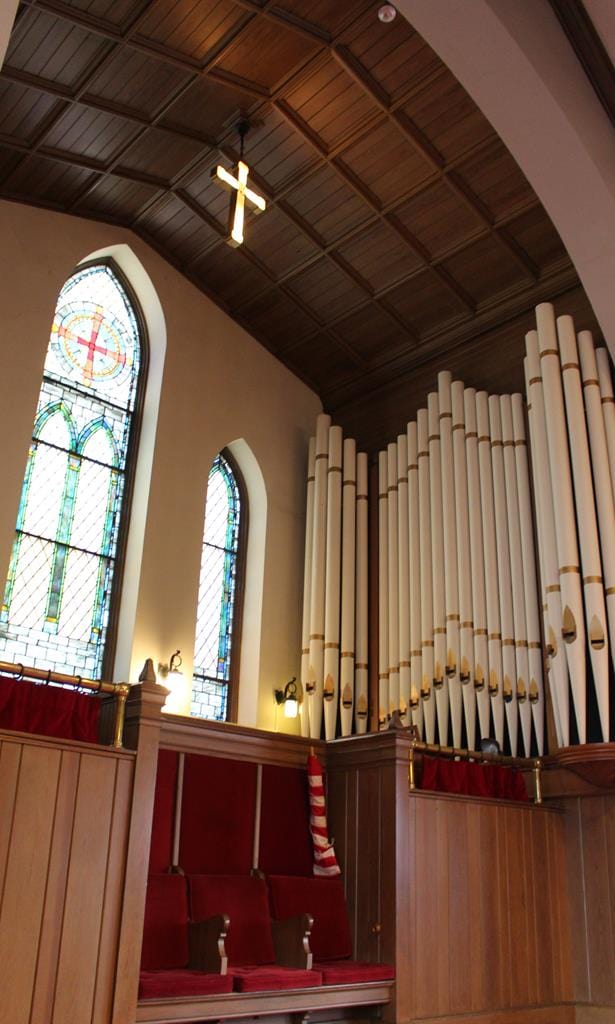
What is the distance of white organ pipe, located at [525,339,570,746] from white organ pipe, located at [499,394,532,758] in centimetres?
30

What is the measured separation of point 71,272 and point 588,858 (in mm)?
6461

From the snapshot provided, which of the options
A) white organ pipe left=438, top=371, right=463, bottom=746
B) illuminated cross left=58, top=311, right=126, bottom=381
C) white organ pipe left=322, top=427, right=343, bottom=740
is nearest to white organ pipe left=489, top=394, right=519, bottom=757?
white organ pipe left=438, top=371, right=463, bottom=746

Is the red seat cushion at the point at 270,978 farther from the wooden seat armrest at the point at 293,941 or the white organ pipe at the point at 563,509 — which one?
the white organ pipe at the point at 563,509

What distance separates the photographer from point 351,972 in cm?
616

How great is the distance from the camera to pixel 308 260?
9.56 m

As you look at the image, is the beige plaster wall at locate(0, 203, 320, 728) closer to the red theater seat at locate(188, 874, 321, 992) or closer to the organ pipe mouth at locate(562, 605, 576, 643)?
the red theater seat at locate(188, 874, 321, 992)

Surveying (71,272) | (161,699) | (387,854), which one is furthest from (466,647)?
(71,272)

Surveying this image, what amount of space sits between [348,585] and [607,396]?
9.65ft

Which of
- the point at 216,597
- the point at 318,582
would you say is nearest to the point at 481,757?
the point at 318,582

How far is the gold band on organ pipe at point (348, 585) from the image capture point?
8.94 meters

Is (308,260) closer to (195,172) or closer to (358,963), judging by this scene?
(195,172)

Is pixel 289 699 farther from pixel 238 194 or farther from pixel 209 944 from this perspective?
pixel 238 194

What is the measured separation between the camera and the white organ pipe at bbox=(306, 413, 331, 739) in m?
8.98

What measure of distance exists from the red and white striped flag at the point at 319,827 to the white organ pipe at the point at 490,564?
157 cm
